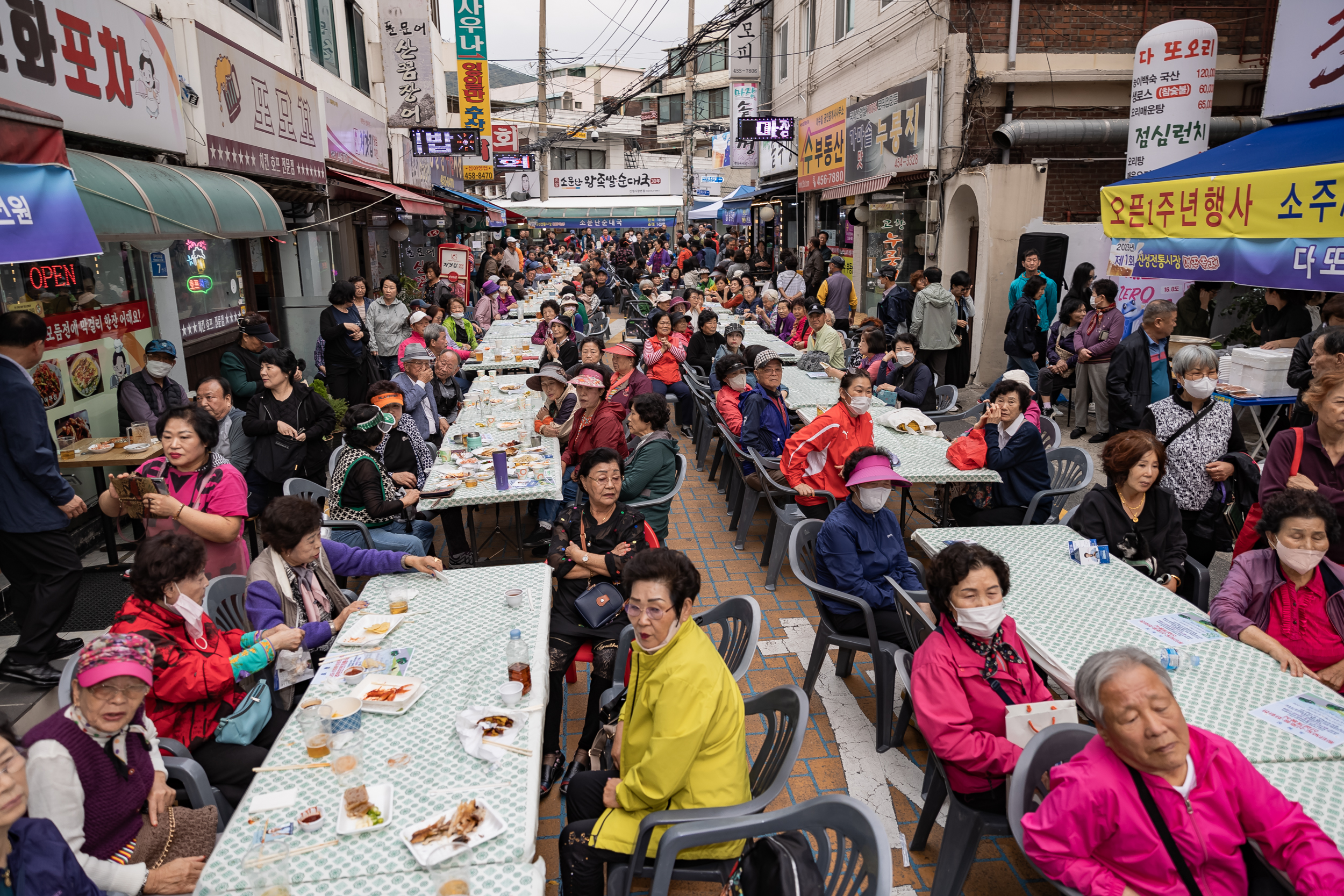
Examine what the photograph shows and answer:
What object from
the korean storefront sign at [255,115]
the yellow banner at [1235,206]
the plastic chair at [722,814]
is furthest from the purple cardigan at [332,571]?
the korean storefront sign at [255,115]

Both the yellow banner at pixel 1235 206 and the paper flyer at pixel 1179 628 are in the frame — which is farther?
the yellow banner at pixel 1235 206

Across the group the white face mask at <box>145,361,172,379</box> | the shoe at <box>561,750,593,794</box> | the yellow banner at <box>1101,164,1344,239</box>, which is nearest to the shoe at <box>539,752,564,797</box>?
Result: the shoe at <box>561,750,593,794</box>

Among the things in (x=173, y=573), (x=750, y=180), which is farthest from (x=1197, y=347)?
(x=750, y=180)

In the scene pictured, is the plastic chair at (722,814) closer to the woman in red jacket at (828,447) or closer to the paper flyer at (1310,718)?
the paper flyer at (1310,718)

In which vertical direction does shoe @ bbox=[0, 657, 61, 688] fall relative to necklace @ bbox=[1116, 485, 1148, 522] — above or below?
below

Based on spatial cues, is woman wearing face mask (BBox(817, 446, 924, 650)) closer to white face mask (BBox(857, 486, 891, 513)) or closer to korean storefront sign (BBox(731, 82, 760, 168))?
white face mask (BBox(857, 486, 891, 513))

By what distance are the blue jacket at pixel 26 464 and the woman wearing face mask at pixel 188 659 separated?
1.98m

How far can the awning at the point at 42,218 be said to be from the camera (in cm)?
447

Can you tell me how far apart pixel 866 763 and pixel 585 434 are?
3.39 m

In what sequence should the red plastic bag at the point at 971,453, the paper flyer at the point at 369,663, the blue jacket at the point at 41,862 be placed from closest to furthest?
the blue jacket at the point at 41,862 < the paper flyer at the point at 369,663 < the red plastic bag at the point at 971,453

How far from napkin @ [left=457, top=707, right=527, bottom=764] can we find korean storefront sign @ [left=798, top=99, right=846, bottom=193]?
1673 cm

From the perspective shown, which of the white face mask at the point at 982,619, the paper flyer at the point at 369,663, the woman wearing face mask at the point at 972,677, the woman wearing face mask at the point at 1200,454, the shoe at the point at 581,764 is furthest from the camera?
the woman wearing face mask at the point at 1200,454

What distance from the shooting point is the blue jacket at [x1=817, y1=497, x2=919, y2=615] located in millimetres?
4398

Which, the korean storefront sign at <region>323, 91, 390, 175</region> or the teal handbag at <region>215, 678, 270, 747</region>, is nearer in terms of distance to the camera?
the teal handbag at <region>215, 678, 270, 747</region>
